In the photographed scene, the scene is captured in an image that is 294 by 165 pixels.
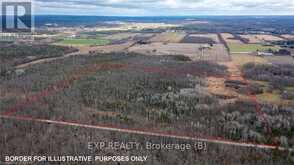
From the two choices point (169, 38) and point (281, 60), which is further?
point (169, 38)

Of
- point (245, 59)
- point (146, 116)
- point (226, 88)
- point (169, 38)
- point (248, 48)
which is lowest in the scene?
point (146, 116)

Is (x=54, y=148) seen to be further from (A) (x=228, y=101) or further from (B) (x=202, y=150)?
(A) (x=228, y=101)

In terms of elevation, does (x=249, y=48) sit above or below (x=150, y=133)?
above

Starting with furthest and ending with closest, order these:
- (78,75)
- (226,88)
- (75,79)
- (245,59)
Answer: (245,59) < (78,75) < (75,79) < (226,88)

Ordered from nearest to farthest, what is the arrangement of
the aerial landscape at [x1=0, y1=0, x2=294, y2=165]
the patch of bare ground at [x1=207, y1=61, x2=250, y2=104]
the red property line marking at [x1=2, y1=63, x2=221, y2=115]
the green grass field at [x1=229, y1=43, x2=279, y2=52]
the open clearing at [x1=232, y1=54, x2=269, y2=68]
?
the aerial landscape at [x1=0, y1=0, x2=294, y2=165], the red property line marking at [x1=2, y1=63, x2=221, y2=115], the patch of bare ground at [x1=207, y1=61, x2=250, y2=104], the open clearing at [x1=232, y1=54, x2=269, y2=68], the green grass field at [x1=229, y1=43, x2=279, y2=52]

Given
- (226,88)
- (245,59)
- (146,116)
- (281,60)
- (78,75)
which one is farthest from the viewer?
(245,59)

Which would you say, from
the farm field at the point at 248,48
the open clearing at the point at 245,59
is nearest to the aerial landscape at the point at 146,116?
the open clearing at the point at 245,59

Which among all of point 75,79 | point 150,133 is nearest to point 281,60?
point 75,79

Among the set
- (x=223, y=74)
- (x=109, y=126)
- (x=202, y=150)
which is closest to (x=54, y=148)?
(x=109, y=126)

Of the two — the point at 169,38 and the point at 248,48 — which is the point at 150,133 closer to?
the point at 248,48

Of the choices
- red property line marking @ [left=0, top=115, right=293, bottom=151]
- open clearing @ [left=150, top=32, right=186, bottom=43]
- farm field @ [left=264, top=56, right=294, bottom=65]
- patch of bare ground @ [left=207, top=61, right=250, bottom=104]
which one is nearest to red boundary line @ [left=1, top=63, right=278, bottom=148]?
red property line marking @ [left=0, top=115, right=293, bottom=151]

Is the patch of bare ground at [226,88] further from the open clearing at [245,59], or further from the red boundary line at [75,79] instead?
the open clearing at [245,59]

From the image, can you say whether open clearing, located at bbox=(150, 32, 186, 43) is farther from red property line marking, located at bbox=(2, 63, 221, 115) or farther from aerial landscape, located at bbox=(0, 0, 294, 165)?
aerial landscape, located at bbox=(0, 0, 294, 165)
